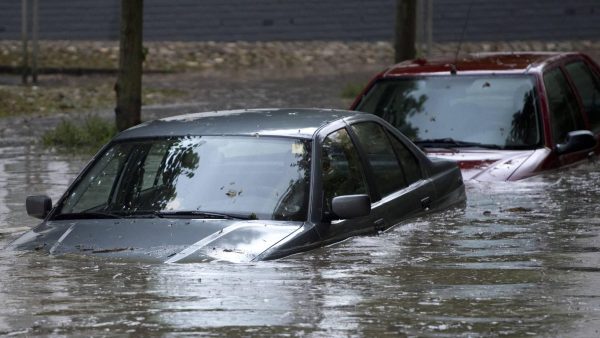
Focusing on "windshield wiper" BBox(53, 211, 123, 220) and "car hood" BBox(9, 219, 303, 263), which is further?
"windshield wiper" BBox(53, 211, 123, 220)

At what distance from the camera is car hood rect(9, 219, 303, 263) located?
25.8 ft

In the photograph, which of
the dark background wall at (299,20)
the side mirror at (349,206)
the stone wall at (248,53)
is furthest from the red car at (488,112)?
the dark background wall at (299,20)

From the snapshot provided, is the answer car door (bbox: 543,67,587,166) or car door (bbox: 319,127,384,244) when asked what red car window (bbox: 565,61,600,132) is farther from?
car door (bbox: 319,127,384,244)

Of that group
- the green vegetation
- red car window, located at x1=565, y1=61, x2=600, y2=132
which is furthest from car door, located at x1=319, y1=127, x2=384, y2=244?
the green vegetation

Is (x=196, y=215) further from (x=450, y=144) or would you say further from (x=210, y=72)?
(x=210, y=72)

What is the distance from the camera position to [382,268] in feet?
27.1

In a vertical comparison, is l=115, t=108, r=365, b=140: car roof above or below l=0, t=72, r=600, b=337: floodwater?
above

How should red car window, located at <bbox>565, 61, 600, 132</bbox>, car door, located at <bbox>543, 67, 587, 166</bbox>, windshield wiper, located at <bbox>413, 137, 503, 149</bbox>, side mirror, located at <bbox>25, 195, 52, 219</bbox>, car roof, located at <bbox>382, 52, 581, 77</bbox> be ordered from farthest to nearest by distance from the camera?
red car window, located at <bbox>565, 61, 600, 132</bbox> → car roof, located at <bbox>382, 52, 581, 77</bbox> → car door, located at <bbox>543, 67, 587, 166</bbox> → windshield wiper, located at <bbox>413, 137, 503, 149</bbox> → side mirror, located at <bbox>25, 195, 52, 219</bbox>

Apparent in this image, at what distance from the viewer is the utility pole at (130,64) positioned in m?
15.7

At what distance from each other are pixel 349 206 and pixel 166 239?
3.44ft

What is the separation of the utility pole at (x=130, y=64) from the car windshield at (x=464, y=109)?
152 inches

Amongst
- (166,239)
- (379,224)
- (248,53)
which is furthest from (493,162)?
(248,53)

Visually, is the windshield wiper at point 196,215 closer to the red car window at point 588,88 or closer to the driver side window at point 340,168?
the driver side window at point 340,168

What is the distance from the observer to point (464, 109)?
1238cm
